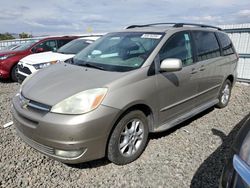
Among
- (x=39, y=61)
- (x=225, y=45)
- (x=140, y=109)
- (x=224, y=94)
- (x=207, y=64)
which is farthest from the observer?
(x=39, y=61)

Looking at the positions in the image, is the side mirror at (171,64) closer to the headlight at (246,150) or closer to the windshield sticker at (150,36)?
the windshield sticker at (150,36)

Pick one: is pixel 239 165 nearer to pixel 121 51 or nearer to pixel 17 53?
pixel 121 51

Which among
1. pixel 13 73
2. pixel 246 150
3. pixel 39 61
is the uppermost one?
pixel 39 61

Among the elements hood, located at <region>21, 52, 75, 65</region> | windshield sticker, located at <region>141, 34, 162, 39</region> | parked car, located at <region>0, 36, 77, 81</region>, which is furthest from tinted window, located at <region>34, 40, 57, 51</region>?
windshield sticker, located at <region>141, 34, 162, 39</region>

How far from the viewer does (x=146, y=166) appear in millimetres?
2963

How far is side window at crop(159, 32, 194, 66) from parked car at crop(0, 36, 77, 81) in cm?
593

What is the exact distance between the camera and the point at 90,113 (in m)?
2.45

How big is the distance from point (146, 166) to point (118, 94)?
1.03m

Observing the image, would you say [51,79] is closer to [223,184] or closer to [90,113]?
[90,113]

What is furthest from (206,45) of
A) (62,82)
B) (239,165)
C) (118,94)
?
(239,165)

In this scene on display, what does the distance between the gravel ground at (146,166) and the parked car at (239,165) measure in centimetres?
114

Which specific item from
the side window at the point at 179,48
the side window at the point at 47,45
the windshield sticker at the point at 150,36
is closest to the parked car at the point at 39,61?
the side window at the point at 47,45

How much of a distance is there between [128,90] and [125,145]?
28.1 inches

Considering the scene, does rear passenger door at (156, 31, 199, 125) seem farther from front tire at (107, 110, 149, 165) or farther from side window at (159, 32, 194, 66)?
front tire at (107, 110, 149, 165)
